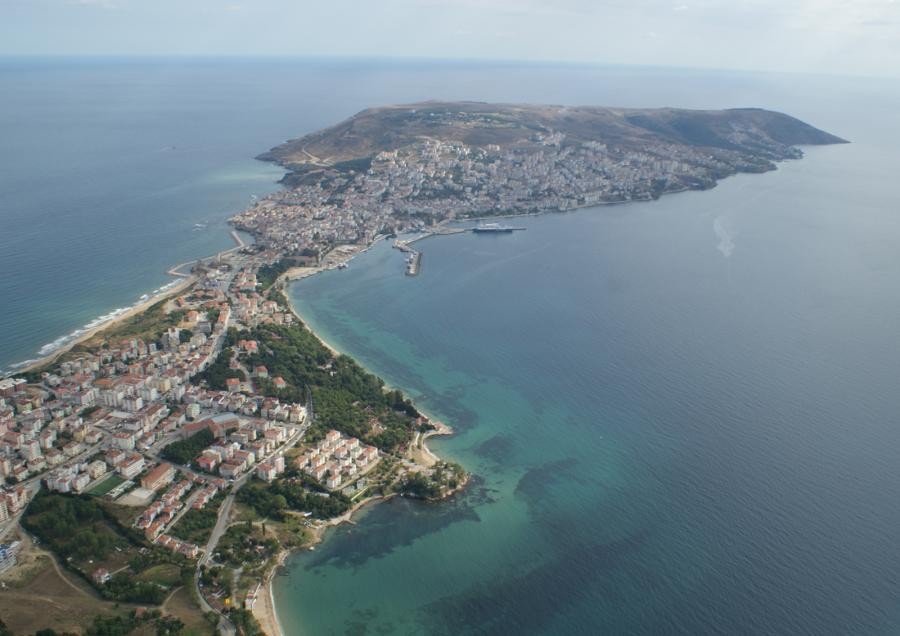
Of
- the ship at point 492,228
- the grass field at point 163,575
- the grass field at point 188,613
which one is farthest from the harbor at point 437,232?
the grass field at point 188,613

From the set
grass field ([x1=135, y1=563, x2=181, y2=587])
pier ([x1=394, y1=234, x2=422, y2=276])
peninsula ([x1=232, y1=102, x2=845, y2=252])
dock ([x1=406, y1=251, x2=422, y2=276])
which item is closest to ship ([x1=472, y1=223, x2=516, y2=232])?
peninsula ([x1=232, y1=102, x2=845, y2=252])

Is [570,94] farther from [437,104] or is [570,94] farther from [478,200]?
[478,200]

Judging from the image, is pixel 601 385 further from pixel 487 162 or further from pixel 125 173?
pixel 125 173

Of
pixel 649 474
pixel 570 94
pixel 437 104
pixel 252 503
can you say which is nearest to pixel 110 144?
pixel 437 104

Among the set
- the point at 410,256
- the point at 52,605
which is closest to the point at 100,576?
the point at 52,605

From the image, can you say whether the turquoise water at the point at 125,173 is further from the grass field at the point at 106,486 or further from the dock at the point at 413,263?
the dock at the point at 413,263
